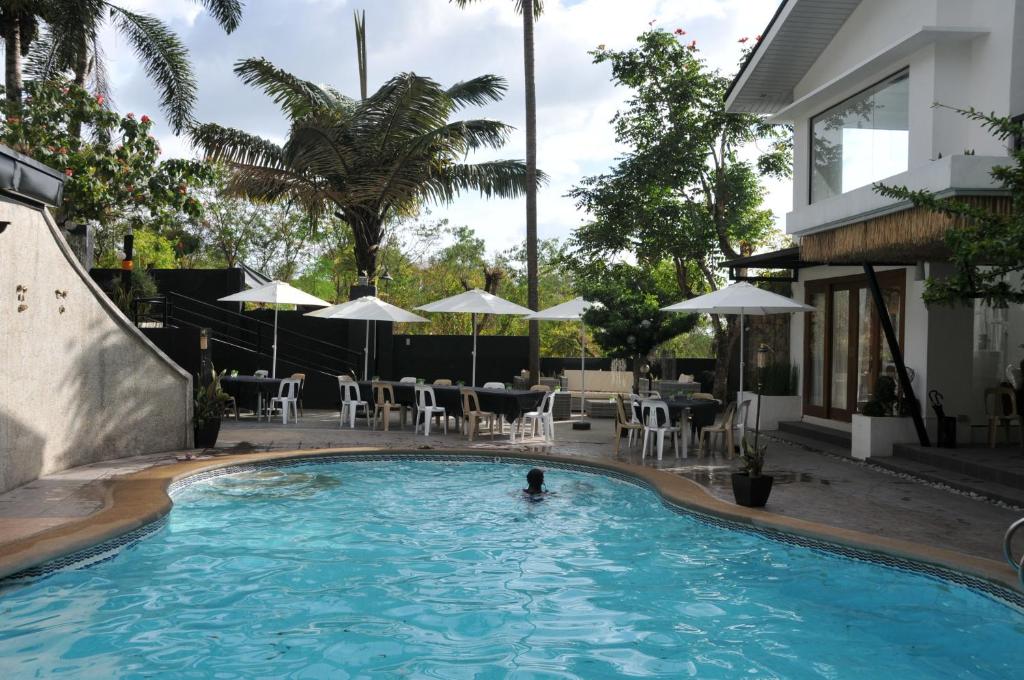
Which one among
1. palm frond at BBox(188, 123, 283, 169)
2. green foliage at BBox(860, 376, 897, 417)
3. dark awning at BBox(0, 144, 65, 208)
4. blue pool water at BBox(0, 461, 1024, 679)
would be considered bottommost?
blue pool water at BBox(0, 461, 1024, 679)

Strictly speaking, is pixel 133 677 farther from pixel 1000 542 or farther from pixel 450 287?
pixel 450 287

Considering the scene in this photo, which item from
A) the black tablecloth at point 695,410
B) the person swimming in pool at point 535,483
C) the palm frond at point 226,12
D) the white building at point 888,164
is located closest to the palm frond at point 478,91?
the palm frond at point 226,12

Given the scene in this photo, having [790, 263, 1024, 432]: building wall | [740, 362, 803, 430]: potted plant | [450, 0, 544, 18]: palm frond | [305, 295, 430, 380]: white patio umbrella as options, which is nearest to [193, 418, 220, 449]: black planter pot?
[305, 295, 430, 380]: white patio umbrella

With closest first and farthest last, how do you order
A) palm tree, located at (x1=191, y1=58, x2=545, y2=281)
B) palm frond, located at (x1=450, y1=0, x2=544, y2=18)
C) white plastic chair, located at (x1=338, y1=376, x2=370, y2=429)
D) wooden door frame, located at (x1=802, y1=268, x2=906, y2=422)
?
wooden door frame, located at (x1=802, y1=268, x2=906, y2=422)
white plastic chair, located at (x1=338, y1=376, x2=370, y2=429)
palm frond, located at (x1=450, y1=0, x2=544, y2=18)
palm tree, located at (x1=191, y1=58, x2=545, y2=281)

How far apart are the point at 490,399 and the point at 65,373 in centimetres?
604

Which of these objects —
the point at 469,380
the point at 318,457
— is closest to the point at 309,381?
the point at 469,380

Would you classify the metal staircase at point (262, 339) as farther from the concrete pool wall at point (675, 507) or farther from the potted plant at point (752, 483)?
the potted plant at point (752, 483)

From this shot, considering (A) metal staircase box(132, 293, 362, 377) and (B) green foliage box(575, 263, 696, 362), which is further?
(A) metal staircase box(132, 293, 362, 377)

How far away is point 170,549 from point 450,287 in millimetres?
26965

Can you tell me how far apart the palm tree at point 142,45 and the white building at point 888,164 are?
10983 millimetres

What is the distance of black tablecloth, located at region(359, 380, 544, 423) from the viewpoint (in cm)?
1284

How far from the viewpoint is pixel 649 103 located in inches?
743

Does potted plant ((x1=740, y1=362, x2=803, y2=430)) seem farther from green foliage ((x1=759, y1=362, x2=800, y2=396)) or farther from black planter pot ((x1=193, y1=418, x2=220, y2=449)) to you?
black planter pot ((x1=193, y1=418, x2=220, y2=449))

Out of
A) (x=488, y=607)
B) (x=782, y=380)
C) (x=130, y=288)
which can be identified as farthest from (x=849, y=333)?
(x=130, y=288)
